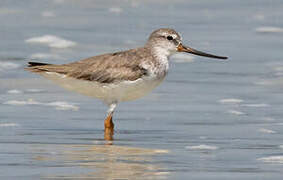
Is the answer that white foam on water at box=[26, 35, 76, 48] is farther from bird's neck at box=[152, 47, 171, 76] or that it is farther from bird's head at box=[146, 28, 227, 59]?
bird's neck at box=[152, 47, 171, 76]

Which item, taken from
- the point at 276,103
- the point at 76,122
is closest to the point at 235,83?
the point at 276,103

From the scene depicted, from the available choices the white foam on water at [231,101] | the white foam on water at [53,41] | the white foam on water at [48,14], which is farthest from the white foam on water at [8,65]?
the white foam on water at [48,14]

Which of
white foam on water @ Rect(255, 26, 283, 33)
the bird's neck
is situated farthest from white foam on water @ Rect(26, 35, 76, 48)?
the bird's neck

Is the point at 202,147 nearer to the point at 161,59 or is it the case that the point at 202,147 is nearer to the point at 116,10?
the point at 161,59

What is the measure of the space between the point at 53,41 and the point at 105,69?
15.1 ft

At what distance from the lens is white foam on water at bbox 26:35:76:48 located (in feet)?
49.7

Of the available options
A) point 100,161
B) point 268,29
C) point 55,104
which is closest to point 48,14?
point 268,29

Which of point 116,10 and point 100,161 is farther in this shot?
point 116,10

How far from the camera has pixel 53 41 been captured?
15312 millimetres

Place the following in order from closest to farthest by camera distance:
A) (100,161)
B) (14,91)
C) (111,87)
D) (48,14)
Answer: (100,161) → (111,87) → (14,91) → (48,14)

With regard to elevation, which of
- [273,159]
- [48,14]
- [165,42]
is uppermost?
[165,42]

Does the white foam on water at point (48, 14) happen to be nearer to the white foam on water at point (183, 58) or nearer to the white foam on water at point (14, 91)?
the white foam on water at point (183, 58)

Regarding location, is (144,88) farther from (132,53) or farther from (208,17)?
(208,17)

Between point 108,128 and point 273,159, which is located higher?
point 273,159
